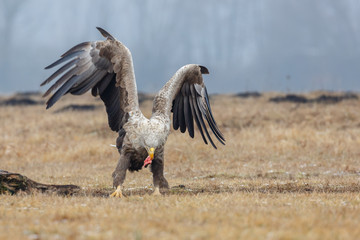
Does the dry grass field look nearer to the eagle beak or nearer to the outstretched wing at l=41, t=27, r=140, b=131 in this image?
the eagle beak

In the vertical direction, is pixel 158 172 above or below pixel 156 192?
above

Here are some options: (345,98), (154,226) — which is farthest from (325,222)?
(345,98)

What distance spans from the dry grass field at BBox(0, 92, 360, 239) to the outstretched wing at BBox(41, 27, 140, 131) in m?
1.98

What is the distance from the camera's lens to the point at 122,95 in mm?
10164

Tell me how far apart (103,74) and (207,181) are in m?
4.33

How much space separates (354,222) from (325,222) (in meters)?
0.35

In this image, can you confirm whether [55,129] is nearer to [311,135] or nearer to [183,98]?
[311,135]

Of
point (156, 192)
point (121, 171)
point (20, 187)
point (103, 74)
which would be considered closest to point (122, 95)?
point (103, 74)

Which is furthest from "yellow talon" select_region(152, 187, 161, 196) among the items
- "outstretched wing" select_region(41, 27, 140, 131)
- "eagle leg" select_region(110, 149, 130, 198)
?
"outstretched wing" select_region(41, 27, 140, 131)

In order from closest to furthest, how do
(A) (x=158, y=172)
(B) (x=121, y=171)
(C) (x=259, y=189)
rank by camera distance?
(B) (x=121, y=171), (A) (x=158, y=172), (C) (x=259, y=189)

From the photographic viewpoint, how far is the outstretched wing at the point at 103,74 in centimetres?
991

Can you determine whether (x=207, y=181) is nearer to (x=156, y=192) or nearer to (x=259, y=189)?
(x=259, y=189)

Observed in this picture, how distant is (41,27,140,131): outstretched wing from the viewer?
991 centimetres

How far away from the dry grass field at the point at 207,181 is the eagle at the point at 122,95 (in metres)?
0.74
